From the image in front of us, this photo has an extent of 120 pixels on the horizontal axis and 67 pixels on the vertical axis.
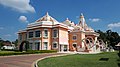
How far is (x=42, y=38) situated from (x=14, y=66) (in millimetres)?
30192

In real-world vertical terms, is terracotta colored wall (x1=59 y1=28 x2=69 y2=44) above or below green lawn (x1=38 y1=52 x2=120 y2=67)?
above

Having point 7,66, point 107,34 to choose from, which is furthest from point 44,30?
point 107,34

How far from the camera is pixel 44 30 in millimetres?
44719

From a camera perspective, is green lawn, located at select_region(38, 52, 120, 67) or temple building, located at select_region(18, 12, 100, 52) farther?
temple building, located at select_region(18, 12, 100, 52)

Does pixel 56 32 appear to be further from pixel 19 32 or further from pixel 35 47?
pixel 19 32

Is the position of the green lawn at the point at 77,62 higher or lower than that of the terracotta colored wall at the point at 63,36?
lower

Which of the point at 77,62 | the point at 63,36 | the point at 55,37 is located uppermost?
the point at 63,36

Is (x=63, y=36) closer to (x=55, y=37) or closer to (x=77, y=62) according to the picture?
(x=55, y=37)

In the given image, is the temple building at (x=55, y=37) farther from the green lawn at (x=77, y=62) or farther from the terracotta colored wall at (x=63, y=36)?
the green lawn at (x=77, y=62)

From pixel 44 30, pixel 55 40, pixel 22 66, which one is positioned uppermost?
pixel 44 30

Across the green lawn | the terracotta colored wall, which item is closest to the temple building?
the terracotta colored wall

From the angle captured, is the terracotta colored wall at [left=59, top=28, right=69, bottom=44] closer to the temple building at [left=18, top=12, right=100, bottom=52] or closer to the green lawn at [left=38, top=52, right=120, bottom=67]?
the temple building at [left=18, top=12, right=100, bottom=52]

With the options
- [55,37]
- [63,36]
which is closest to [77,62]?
[55,37]

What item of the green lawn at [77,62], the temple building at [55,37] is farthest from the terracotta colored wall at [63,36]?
the green lawn at [77,62]
